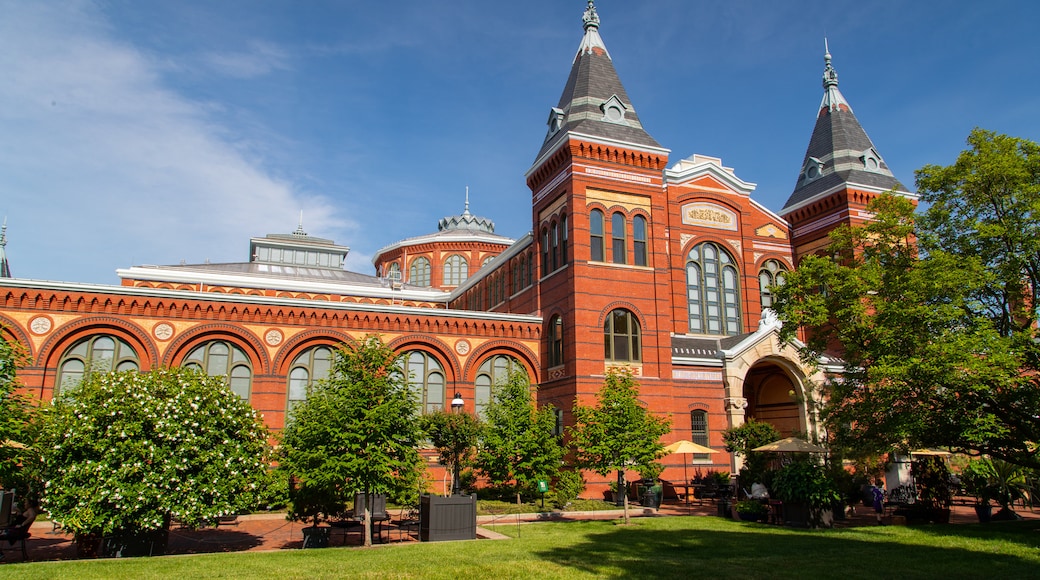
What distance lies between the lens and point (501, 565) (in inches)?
521

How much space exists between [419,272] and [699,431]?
1487 inches

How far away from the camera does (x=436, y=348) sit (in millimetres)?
30062

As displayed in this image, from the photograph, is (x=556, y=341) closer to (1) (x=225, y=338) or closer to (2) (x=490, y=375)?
(2) (x=490, y=375)

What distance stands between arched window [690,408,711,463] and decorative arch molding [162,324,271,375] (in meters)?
17.4

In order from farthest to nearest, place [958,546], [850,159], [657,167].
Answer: [850,159] < [657,167] < [958,546]

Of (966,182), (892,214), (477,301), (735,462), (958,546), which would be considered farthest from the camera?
(477,301)

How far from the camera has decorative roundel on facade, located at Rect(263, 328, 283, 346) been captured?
28.0 m

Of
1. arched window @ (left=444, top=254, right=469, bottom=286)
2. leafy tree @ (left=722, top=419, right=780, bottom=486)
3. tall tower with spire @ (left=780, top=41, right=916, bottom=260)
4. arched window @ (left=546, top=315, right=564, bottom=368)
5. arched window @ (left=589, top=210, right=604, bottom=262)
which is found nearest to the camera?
leafy tree @ (left=722, top=419, right=780, bottom=486)

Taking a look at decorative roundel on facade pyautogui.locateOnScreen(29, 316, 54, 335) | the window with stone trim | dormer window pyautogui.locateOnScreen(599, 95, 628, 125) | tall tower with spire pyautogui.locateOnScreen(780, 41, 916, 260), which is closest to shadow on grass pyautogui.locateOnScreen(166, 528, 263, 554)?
decorative roundel on facade pyautogui.locateOnScreen(29, 316, 54, 335)

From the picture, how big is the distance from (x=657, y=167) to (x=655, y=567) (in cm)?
2083

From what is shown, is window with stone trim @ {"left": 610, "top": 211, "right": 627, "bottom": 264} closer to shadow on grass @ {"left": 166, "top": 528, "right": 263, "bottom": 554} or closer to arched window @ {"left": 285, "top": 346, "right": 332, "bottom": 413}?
arched window @ {"left": 285, "top": 346, "right": 332, "bottom": 413}

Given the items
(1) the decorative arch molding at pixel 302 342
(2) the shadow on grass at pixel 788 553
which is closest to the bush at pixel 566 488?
(2) the shadow on grass at pixel 788 553

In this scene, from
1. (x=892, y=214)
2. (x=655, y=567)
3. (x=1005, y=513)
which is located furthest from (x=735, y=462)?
(x=655, y=567)

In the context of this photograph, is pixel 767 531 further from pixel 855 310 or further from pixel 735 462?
pixel 735 462
